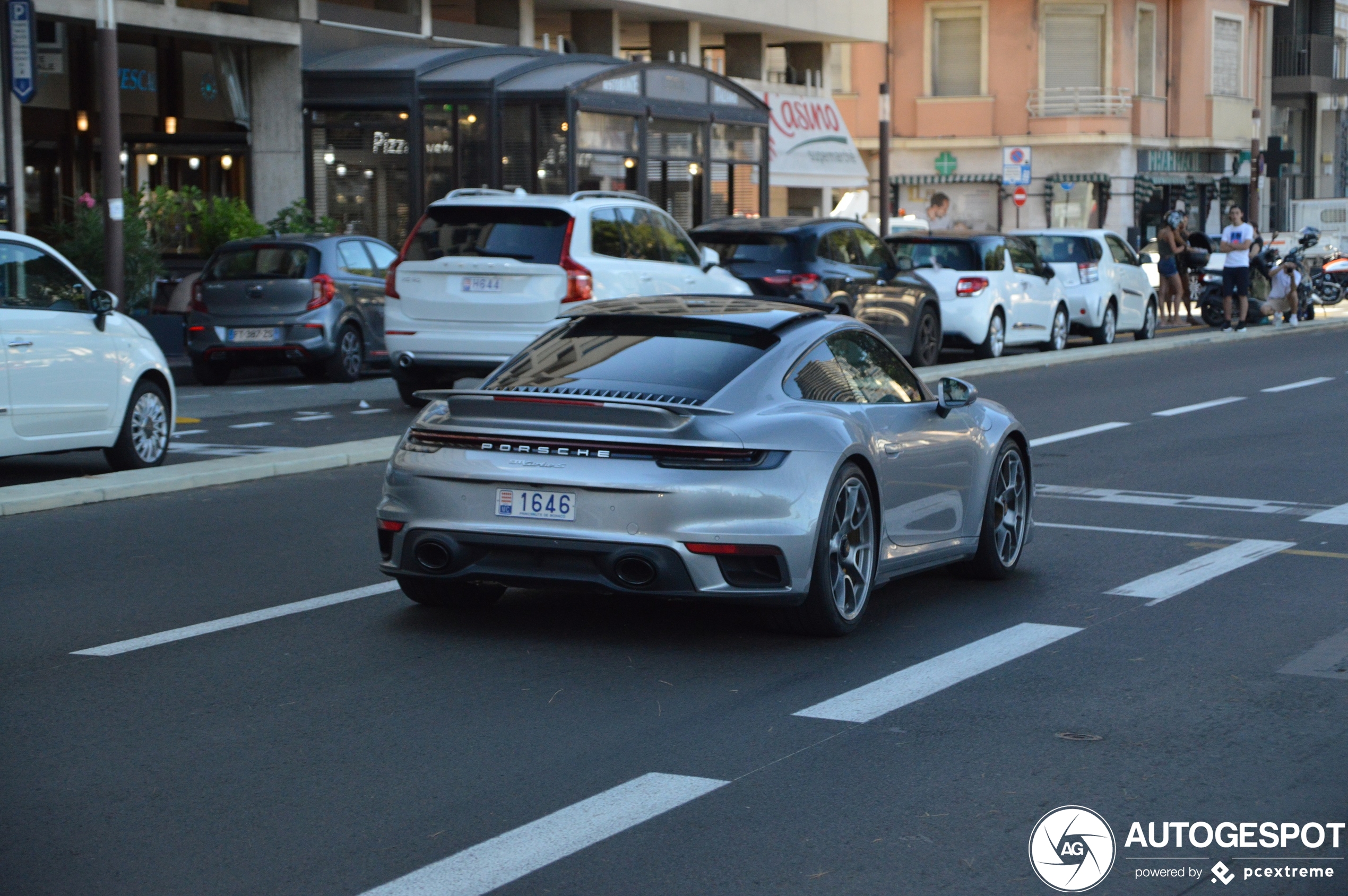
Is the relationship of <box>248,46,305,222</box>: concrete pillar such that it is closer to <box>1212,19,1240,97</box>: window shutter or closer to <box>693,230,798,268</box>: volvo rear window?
<box>693,230,798,268</box>: volvo rear window

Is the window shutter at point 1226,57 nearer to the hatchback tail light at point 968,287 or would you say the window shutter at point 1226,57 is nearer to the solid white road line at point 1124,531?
the hatchback tail light at point 968,287

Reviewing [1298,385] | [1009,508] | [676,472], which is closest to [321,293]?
[1298,385]

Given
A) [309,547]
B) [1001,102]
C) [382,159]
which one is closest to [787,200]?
[1001,102]

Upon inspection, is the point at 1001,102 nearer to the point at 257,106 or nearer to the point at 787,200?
the point at 787,200

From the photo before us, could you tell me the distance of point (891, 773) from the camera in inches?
214

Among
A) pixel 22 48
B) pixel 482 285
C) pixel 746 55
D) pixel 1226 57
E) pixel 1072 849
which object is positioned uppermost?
pixel 1226 57

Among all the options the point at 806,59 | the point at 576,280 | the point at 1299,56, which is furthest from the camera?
the point at 1299,56

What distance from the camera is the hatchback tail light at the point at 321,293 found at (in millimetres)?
19922

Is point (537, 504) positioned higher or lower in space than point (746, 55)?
lower

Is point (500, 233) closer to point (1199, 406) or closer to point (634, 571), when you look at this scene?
point (1199, 406)

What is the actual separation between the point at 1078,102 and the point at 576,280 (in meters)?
39.9

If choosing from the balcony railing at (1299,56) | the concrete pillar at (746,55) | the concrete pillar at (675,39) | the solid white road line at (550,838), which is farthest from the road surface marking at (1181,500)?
the balcony railing at (1299,56)

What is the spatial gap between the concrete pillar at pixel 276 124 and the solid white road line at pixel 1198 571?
71.8 ft

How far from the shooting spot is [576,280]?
16203mm
